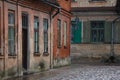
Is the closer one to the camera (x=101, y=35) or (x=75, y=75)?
(x=75, y=75)

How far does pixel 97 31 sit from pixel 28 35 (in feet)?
72.5

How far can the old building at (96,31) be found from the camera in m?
44.4

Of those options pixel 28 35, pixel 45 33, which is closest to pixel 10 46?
pixel 28 35

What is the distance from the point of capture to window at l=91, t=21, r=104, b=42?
4491 cm

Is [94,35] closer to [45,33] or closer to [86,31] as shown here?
[86,31]

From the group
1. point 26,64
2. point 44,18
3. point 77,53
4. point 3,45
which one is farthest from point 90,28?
point 3,45

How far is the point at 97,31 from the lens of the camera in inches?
1774

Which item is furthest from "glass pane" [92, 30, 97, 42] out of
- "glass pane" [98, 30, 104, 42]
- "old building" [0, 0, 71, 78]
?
"old building" [0, 0, 71, 78]

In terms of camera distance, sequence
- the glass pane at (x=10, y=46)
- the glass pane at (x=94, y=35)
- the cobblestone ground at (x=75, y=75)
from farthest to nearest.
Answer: the glass pane at (x=94, y=35) < the glass pane at (x=10, y=46) < the cobblestone ground at (x=75, y=75)

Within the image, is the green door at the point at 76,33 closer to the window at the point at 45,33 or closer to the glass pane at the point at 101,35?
the glass pane at the point at 101,35

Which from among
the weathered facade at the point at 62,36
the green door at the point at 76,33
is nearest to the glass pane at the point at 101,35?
the green door at the point at 76,33

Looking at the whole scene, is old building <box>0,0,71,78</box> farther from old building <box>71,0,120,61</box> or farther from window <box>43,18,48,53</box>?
old building <box>71,0,120,61</box>

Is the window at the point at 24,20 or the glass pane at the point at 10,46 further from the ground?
the window at the point at 24,20

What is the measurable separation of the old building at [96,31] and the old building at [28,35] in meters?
13.0
